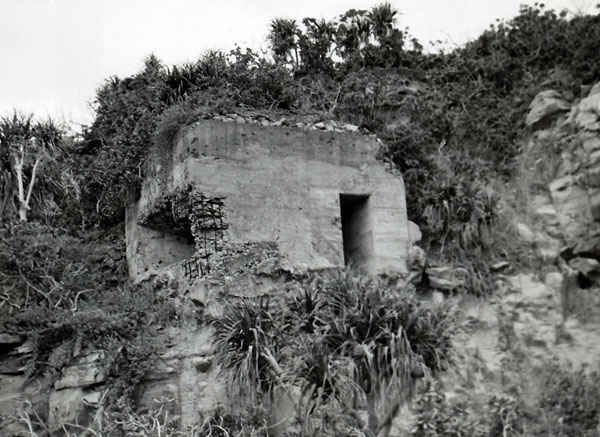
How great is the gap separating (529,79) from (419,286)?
5872mm

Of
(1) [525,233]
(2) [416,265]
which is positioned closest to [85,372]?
(2) [416,265]

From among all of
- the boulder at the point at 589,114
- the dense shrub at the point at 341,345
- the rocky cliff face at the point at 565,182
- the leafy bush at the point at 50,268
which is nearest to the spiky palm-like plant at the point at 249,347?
the dense shrub at the point at 341,345

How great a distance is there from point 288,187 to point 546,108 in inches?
223

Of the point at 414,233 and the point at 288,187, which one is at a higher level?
the point at 288,187

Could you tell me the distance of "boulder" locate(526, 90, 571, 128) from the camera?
13773 mm

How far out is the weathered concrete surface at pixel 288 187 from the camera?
36.2 feet

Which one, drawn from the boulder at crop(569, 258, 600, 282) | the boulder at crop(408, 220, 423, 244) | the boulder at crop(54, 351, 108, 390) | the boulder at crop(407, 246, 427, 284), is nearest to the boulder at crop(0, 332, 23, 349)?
the boulder at crop(54, 351, 108, 390)

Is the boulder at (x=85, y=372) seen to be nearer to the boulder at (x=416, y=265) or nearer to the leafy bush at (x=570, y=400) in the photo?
the boulder at (x=416, y=265)

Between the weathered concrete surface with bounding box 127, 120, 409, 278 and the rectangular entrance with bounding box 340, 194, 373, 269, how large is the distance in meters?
0.07

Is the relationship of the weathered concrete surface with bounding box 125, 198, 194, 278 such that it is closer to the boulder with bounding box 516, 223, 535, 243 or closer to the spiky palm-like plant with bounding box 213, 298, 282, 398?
the spiky palm-like plant with bounding box 213, 298, 282, 398

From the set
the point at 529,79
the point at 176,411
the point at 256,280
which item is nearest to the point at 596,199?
the point at 529,79

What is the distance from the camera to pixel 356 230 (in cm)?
1237

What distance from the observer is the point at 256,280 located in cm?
1066

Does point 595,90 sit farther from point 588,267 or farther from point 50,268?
point 50,268
